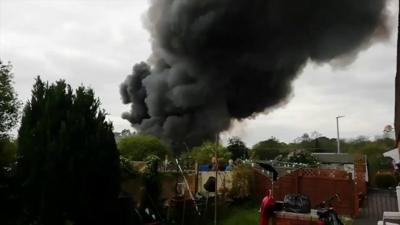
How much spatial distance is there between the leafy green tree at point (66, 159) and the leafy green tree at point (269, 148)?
3454 cm

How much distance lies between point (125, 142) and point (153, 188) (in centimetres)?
1109

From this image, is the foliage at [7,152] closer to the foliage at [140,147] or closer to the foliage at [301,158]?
the foliage at [140,147]

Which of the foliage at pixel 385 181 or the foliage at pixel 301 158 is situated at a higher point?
the foliage at pixel 301 158

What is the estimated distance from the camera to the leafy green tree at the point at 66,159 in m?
7.14

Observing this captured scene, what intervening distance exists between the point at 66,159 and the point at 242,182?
812 centimetres

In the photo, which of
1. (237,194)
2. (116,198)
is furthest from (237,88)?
(116,198)

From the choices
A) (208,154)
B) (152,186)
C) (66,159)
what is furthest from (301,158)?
(66,159)

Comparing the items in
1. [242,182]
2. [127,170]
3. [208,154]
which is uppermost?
[208,154]

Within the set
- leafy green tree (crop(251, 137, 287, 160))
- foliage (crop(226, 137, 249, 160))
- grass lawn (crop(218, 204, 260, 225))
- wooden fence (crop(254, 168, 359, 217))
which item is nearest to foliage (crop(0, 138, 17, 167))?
grass lawn (crop(218, 204, 260, 225))

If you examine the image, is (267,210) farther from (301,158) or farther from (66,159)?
(301,158)

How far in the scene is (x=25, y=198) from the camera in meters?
7.31

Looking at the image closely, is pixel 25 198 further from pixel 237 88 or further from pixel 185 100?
pixel 237 88

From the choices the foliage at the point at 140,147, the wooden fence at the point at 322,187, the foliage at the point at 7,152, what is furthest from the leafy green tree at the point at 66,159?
the foliage at the point at 140,147

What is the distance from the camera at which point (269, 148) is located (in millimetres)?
45906
